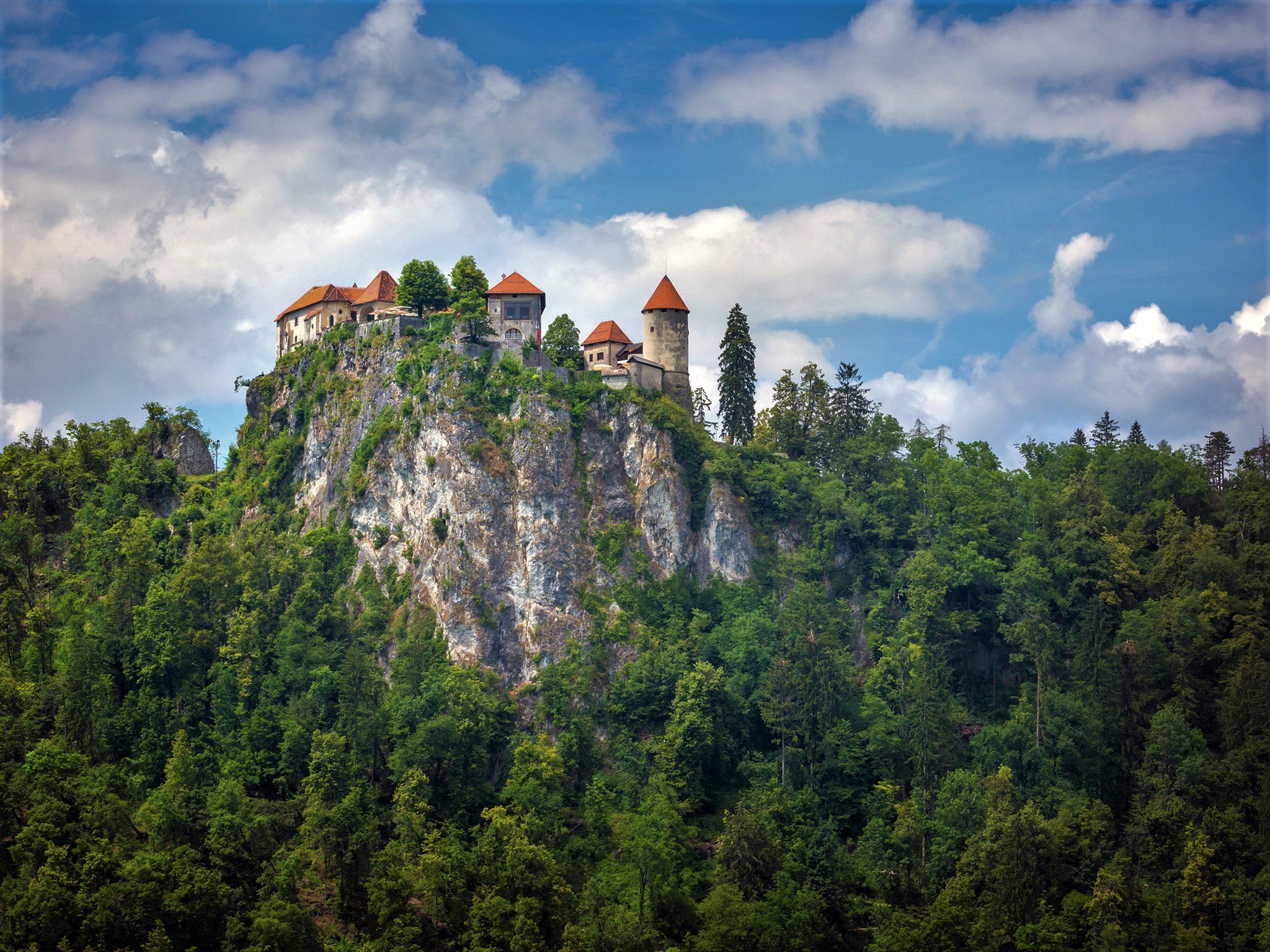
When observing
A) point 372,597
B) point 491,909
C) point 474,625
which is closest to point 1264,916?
point 491,909

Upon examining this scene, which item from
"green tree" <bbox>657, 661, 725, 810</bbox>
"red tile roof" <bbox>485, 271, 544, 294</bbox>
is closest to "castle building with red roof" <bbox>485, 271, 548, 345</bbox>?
"red tile roof" <bbox>485, 271, 544, 294</bbox>

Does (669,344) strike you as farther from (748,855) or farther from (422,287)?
(748,855)

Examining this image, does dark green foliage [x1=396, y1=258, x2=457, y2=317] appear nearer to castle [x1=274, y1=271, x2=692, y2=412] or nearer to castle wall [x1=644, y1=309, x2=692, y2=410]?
castle [x1=274, y1=271, x2=692, y2=412]

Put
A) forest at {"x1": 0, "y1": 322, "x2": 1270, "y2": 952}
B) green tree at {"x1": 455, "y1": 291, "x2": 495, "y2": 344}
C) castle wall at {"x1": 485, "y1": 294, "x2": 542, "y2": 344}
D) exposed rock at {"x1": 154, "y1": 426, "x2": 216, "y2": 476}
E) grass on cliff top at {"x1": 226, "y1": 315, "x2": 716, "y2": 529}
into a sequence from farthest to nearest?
exposed rock at {"x1": 154, "y1": 426, "x2": 216, "y2": 476} → castle wall at {"x1": 485, "y1": 294, "x2": 542, "y2": 344} → green tree at {"x1": 455, "y1": 291, "x2": 495, "y2": 344} → grass on cliff top at {"x1": 226, "y1": 315, "x2": 716, "y2": 529} → forest at {"x1": 0, "y1": 322, "x2": 1270, "y2": 952}

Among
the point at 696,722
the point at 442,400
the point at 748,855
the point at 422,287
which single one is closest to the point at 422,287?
the point at 422,287

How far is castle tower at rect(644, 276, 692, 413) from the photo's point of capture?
10131 centimetres

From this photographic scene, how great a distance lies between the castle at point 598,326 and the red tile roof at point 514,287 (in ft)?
0.14

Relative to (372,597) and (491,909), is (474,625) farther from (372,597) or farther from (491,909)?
(491,909)

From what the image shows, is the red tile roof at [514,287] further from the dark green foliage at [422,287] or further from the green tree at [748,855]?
the green tree at [748,855]

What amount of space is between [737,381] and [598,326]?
11147 mm

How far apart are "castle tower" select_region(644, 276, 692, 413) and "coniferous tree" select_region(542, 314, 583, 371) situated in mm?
5601

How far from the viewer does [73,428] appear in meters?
109

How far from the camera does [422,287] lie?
99938 millimetres

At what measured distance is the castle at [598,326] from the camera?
3875 inches
